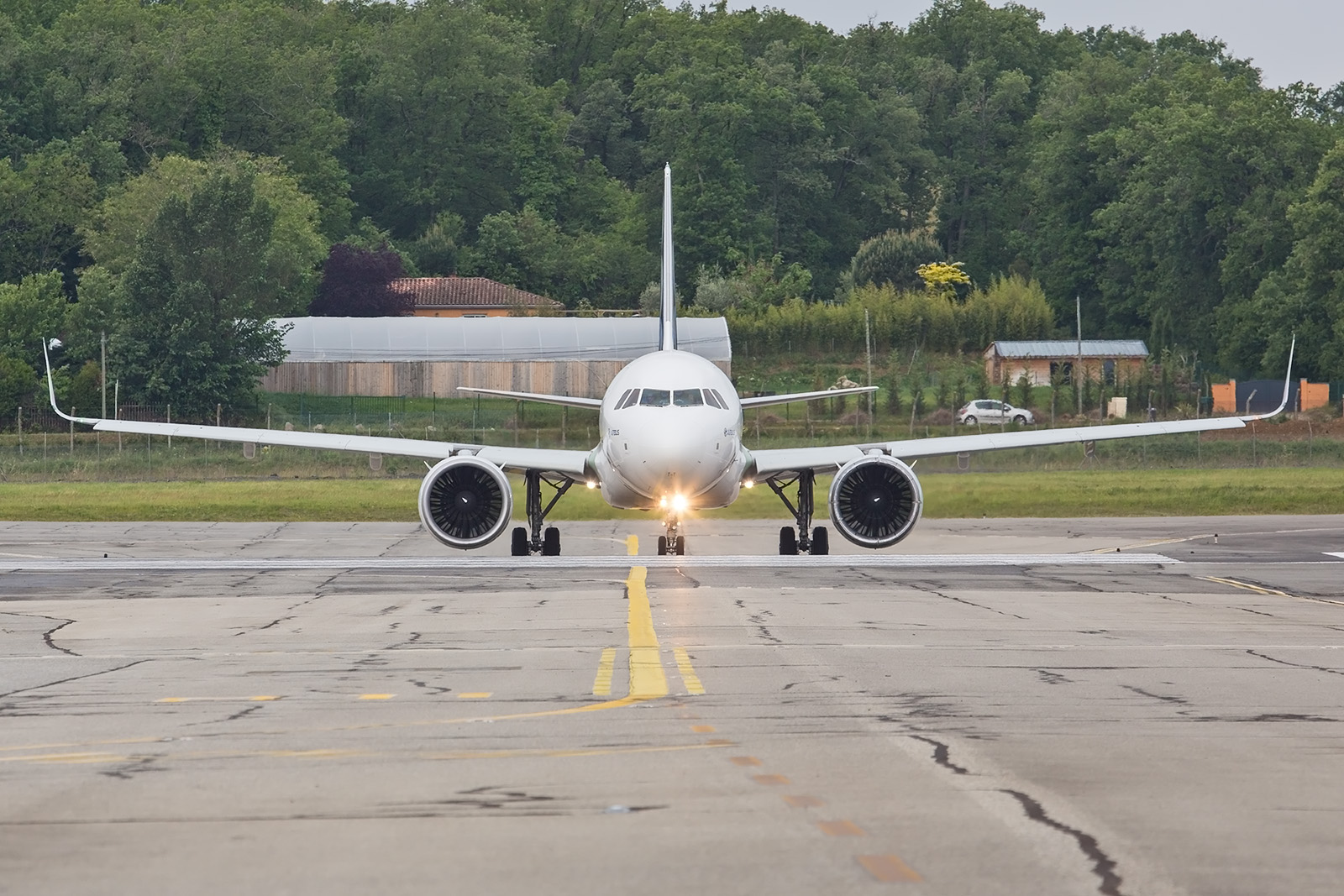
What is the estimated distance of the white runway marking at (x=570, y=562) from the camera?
27266mm

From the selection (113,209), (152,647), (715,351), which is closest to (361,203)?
(113,209)

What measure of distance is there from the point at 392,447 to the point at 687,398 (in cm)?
655

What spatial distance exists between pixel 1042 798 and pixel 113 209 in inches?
3975

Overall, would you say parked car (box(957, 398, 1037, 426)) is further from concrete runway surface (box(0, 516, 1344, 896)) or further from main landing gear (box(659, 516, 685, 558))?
concrete runway surface (box(0, 516, 1344, 896))

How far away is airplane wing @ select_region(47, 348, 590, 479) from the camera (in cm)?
3075

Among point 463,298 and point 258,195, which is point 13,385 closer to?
point 258,195

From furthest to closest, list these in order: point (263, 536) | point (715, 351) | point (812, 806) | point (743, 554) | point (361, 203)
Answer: point (361, 203) < point (715, 351) < point (263, 536) < point (743, 554) < point (812, 806)

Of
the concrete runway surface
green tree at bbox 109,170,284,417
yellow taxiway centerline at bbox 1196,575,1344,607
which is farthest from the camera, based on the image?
green tree at bbox 109,170,284,417

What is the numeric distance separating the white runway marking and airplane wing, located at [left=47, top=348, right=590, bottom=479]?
177 centimetres

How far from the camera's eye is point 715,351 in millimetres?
88250

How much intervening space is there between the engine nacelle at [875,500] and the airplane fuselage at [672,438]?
1.67m

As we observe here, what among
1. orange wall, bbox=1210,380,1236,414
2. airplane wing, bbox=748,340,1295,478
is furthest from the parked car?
airplane wing, bbox=748,340,1295,478

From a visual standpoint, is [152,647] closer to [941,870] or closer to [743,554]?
[941,870]

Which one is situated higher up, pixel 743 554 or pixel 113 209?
pixel 113 209
